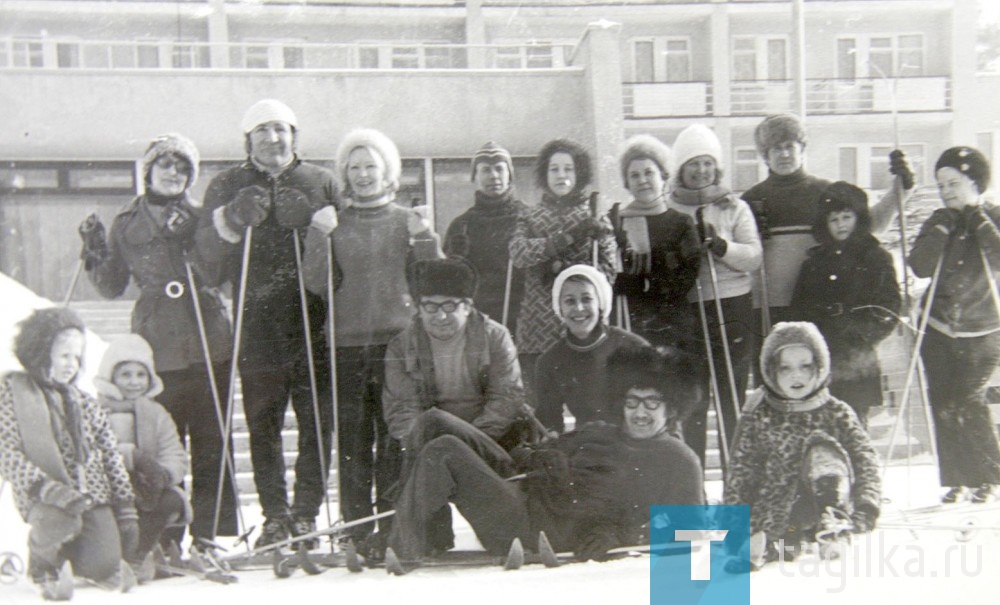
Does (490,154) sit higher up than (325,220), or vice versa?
(490,154)

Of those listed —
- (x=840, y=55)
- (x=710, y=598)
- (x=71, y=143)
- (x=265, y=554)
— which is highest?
(x=840, y=55)

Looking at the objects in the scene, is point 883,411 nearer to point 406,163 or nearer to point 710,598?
point 710,598

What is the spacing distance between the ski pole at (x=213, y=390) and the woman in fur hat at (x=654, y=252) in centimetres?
114

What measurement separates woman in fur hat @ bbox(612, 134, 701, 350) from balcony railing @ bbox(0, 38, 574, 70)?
0.39 meters

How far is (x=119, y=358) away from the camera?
2.42 meters

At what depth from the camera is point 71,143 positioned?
92.9 inches

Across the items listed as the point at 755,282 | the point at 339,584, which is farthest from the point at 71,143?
the point at 755,282

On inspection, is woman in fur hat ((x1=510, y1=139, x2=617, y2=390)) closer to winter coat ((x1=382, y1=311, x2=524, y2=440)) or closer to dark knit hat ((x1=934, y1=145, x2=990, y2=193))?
winter coat ((x1=382, y1=311, x2=524, y2=440))

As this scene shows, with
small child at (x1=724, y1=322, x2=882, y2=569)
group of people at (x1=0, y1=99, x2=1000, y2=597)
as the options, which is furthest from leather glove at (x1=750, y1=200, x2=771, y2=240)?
small child at (x1=724, y1=322, x2=882, y2=569)

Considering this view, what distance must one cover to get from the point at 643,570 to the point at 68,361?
1650mm

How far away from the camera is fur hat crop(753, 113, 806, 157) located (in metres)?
2.47

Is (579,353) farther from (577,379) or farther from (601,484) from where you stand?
(601,484)

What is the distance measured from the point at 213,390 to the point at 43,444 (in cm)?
46

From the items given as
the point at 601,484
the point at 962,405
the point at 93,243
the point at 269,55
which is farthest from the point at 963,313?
the point at 93,243
